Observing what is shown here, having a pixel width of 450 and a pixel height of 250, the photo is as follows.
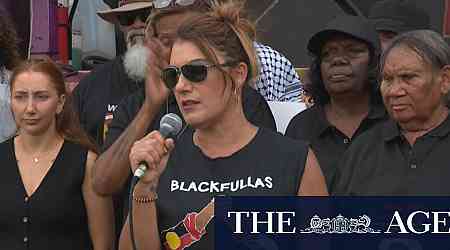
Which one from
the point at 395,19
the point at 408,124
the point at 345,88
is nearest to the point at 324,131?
the point at 345,88

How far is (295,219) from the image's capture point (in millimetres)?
2100

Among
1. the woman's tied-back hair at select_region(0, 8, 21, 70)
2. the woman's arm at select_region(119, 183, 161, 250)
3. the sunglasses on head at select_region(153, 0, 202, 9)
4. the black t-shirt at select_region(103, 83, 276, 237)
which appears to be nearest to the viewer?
the woman's arm at select_region(119, 183, 161, 250)

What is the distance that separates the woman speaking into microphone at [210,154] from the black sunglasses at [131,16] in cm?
149

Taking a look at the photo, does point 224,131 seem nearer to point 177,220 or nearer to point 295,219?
point 177,220

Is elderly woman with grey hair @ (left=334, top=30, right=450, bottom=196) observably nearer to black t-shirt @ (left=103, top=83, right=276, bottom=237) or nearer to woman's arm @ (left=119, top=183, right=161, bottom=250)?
black t-shirt @ (left=103, top=83, right=276, bottom=237)

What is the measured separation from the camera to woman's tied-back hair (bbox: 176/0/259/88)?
2.60m

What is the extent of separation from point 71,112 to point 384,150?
1.35 metres

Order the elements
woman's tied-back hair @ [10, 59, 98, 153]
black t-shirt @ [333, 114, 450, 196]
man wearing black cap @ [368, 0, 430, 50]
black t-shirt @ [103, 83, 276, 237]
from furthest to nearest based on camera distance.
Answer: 1. man wearing black cap @ [368, 0, 430, 50]
2. woman's tied-back hair @ [10, 59, 98, 153]
3. black t-shirt @ [103, 83, 276, 237]
4. black t-shirt @ [333, 114, 450, 196]

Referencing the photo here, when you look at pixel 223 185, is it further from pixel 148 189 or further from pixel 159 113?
pixel 159 113

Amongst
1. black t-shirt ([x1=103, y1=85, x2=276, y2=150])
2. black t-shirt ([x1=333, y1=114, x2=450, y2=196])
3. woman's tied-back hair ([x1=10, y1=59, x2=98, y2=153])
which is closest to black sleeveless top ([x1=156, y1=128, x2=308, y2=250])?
black t-shirt ([x1=333, y1=114, x2=450, y2=196])

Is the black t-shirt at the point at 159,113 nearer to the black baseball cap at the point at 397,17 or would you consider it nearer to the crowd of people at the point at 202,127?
the crowd of people at the point at 202,127

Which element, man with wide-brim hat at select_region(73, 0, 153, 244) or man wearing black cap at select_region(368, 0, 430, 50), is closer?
man with wide-brim hat at select_region(73, 0, 153, 244)

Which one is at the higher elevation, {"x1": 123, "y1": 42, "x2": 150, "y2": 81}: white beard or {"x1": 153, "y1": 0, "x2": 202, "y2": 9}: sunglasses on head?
{"x1": 153, "y1": 0, "x2": 202, "y2": 9}: sunglasses on head

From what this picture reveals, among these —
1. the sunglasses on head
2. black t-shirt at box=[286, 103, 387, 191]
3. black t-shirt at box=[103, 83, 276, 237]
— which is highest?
the sunglasses on head
